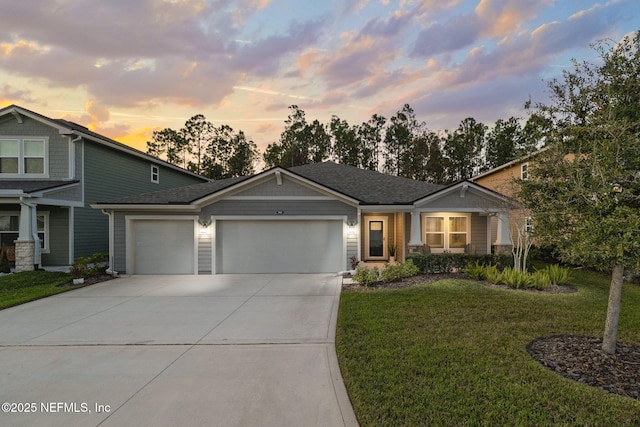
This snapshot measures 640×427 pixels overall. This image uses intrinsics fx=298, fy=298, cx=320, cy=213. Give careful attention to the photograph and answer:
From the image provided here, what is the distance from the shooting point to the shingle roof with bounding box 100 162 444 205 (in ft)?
36.2

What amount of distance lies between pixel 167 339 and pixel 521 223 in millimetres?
10646

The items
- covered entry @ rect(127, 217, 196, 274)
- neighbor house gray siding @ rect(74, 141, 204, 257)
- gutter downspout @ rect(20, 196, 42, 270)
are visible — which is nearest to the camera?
gutter downspout @ rect(20, 196, 42, 270)

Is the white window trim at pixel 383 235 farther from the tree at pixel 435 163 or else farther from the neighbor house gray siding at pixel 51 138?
the tree at pixel 435 163

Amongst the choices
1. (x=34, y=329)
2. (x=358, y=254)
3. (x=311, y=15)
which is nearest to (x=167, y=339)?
(x=34, y=329)

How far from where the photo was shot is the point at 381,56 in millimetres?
13180

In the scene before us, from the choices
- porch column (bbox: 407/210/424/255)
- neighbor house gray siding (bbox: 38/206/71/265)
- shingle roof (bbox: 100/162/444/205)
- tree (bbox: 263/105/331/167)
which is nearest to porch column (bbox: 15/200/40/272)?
neighbor house gray siding (bbox: 38/206/71/265)

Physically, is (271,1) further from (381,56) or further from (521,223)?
(521,223)

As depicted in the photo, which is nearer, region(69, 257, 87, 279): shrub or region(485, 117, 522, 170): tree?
region(69, 257, 87, 279): shrub

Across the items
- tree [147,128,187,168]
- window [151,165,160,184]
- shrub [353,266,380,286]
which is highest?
tree [147,128,187,168]

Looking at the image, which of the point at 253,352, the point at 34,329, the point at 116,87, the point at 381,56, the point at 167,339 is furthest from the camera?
the point at 116,87

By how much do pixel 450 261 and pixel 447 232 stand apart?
3098 mm

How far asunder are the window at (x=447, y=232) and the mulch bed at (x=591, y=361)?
818 centimetres

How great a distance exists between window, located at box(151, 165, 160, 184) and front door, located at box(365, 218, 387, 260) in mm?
12050

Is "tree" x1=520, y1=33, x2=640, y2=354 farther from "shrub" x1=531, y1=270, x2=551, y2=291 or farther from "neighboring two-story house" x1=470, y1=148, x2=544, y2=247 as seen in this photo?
"shrub" x1=531, y1=270, x2=551, y2=291
